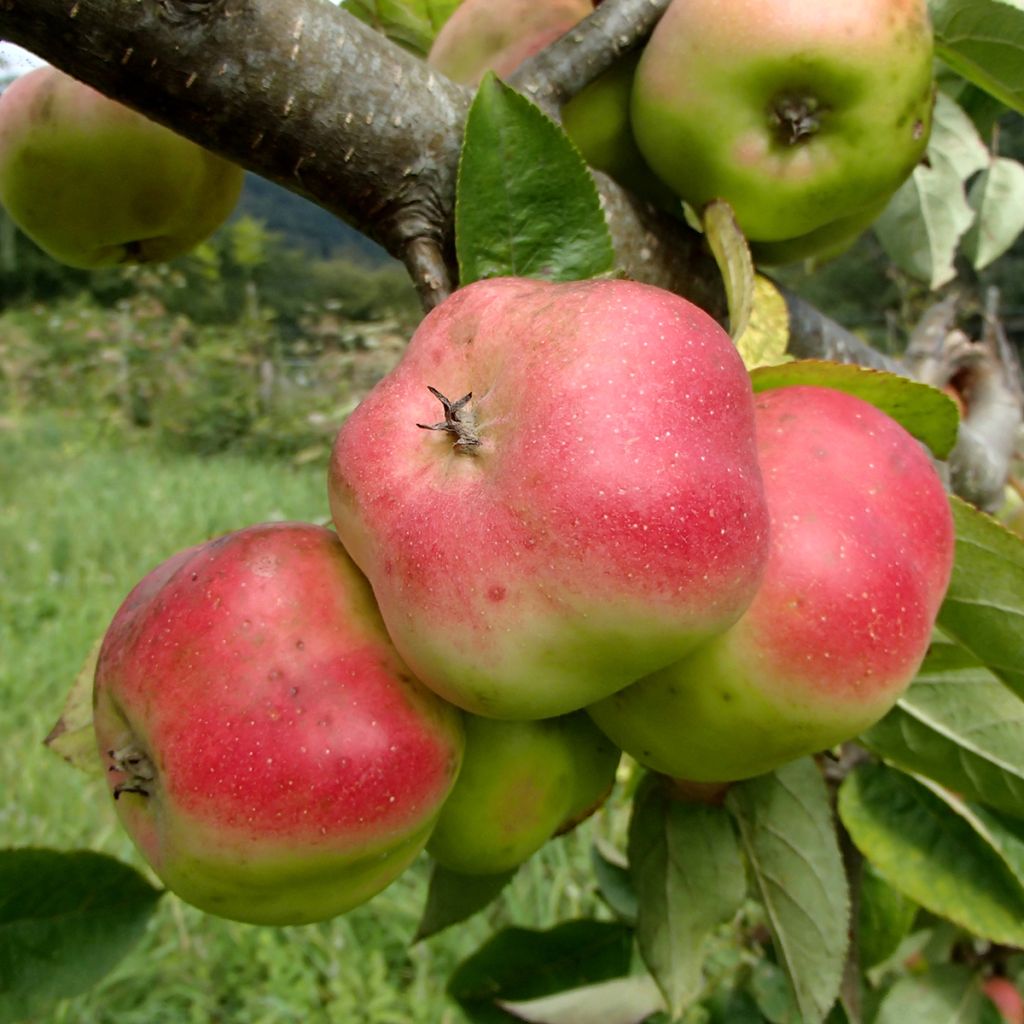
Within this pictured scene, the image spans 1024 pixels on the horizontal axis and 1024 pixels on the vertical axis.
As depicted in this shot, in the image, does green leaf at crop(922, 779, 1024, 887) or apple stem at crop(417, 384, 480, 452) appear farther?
green leaf at crop(922, 779, 1024, 887)

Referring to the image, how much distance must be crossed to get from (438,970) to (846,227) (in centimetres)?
160

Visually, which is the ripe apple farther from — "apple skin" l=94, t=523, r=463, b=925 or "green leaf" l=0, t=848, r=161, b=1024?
"green leaf" l=0, t=848, r=161, b=1024

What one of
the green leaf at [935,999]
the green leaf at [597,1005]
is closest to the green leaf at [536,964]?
the green leaf at [597,1005]

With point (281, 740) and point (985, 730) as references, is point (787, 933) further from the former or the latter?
point (281, 740)

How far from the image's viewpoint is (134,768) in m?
0.45

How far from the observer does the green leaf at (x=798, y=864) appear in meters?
0.58

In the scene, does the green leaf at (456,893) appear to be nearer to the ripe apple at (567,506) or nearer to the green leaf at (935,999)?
the ripe apple at (567,506)

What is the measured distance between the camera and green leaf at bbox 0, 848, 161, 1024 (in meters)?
→ 0.57

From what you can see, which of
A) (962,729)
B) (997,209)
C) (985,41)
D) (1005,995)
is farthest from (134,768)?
(997,209)

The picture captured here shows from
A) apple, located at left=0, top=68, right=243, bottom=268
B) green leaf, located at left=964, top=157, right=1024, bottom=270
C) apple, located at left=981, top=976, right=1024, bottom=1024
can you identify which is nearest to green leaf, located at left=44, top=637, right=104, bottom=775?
apple, located at left=0, top=68, right=243, bottom=268

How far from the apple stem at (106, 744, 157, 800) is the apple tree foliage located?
9 cm

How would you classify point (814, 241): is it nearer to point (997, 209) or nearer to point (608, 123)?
point (608, 123)

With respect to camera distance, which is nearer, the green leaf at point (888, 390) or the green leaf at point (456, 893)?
the green leaf at point (888, 390)

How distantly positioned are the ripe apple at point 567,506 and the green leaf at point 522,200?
4.1 inches
